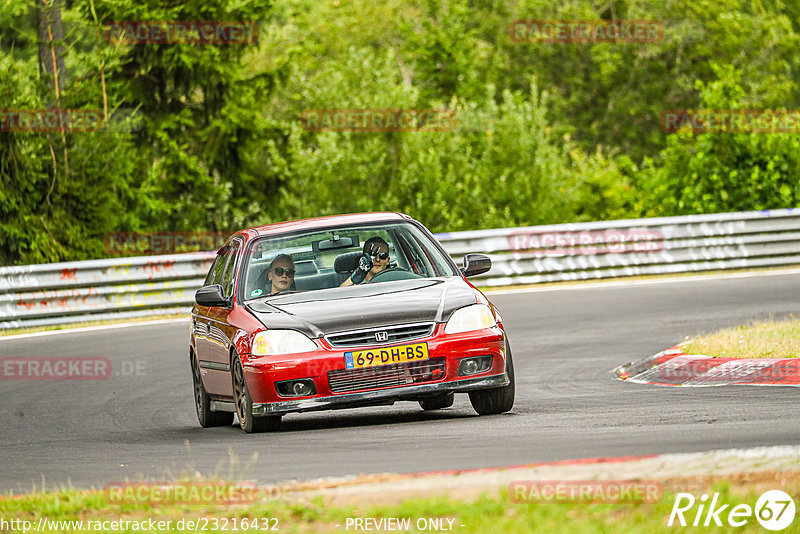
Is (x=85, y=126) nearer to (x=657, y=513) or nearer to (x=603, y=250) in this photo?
(x=603, y=250)

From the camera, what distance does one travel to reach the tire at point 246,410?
9.28 metres

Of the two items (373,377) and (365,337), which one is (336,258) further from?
(373,377)

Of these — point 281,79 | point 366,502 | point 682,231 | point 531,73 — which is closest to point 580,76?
point 531,73

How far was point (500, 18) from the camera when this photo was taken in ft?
183

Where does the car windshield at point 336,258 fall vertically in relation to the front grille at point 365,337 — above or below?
above

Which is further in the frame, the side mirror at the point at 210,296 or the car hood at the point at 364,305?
the side mirror at the point at 210,296

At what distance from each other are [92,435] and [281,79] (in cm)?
2234

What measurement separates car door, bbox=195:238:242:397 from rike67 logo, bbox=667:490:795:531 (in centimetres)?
516

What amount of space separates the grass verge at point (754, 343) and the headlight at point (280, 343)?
14.0 feet

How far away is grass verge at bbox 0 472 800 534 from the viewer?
5008 mm

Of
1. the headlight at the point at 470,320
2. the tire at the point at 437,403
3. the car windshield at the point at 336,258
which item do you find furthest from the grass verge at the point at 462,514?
the tire at the point at 437,403

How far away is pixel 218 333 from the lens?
1017 centimetres

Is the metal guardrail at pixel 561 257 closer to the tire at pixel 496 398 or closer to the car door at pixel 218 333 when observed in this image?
the car door at pixel 218 333

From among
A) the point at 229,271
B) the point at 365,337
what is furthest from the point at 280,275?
the point at 365,337
